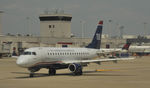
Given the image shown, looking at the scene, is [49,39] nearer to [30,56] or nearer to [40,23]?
[40,23]

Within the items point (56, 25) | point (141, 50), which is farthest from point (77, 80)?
point (141, 50)

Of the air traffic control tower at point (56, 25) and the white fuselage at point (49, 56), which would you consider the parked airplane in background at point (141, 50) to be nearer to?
the air traffic control tower at point (56, 25)

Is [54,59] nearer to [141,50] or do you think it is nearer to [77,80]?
[77,80]

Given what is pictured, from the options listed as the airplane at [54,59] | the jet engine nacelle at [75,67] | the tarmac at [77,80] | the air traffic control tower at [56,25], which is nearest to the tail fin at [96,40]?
the airplane at [54,59]

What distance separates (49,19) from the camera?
187875 mm

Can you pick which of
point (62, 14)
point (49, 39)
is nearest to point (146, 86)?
point (49, 39)

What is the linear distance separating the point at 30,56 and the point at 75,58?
9.31 m

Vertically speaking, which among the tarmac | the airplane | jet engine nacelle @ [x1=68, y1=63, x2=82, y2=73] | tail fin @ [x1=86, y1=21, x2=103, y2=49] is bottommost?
the tarmac

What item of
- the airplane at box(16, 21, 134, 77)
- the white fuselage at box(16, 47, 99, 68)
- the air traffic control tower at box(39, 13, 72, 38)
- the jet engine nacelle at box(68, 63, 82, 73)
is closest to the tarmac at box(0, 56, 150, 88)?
the jet engine nacelle at box(68, 63, 82, 73)

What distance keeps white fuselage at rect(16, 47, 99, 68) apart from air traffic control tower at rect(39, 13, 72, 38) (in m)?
130

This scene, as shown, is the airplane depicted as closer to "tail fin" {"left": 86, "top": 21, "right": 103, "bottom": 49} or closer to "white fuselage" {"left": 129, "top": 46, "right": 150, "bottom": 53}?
"tail fin" {"left": 86, "top": 21, "right": 103, "bottom": 49}

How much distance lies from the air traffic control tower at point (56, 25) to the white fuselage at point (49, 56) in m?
130

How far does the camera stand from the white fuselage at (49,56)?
43.5m

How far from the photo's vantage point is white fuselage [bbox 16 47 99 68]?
43494 mm
